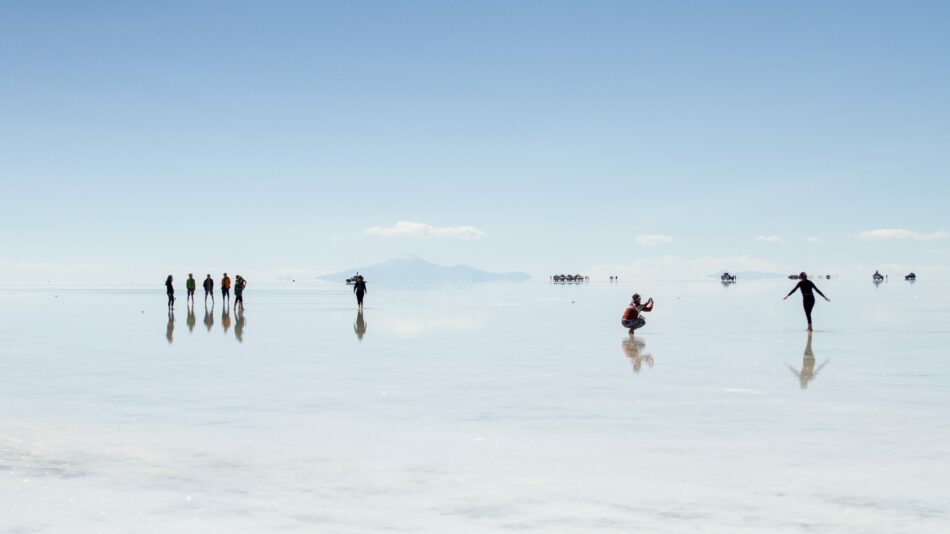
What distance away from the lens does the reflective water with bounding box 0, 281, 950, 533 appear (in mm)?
6602

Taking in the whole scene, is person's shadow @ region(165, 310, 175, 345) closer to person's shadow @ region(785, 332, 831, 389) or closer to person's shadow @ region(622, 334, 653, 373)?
person's shadow @ region(622, 334, 653, 373)

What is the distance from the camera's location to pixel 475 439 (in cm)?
950

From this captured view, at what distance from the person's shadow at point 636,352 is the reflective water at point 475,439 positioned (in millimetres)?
87

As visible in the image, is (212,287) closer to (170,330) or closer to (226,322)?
(226,322)

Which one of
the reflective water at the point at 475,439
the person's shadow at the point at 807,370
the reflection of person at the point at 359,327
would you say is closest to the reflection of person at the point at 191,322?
the reflection of person at the point at 359,327

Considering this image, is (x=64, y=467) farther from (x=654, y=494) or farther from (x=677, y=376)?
(x=677, y=376)

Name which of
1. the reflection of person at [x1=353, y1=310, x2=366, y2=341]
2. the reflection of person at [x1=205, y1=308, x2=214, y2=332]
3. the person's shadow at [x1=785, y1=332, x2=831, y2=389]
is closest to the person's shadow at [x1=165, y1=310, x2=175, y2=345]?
the reflection of person at [x1=205, y1=308, x2=214, y2=332]

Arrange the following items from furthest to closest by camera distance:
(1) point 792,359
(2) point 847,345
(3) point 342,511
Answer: (2) point 847,345 < (1) point 792,359 < (3) point 342,511

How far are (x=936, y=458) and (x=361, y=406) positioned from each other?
23.2 ft

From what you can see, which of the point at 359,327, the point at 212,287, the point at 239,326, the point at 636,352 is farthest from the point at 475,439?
the point at 212,287

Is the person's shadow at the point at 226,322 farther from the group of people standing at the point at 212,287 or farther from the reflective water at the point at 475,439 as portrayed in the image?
the reflective water at the point at 475,439

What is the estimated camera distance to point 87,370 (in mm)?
16219

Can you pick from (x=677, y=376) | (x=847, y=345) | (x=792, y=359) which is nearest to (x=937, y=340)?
(x=847, y=345)

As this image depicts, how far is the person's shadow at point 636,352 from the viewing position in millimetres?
17094
